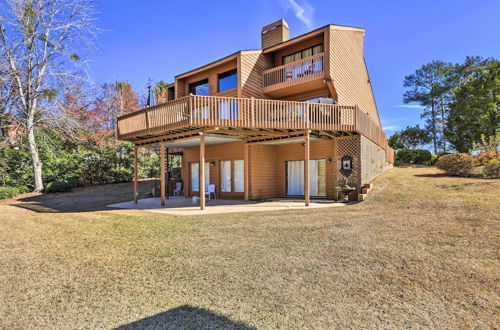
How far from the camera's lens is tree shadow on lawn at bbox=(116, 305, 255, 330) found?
8.66ft

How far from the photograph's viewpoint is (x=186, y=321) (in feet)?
8.96

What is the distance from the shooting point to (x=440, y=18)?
1505 cm

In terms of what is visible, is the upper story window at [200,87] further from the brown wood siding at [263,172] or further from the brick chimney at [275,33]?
the brown wood siding at [263,172]

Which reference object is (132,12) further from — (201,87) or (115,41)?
(201,87)

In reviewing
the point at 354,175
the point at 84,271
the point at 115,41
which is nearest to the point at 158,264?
the point at 84,271

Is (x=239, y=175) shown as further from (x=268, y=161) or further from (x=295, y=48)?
(x=295, y=48)

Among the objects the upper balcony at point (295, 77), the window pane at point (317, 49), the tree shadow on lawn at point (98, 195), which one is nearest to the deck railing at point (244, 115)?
the upper balcony at point (295, 77)

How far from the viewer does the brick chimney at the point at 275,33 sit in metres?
15.3

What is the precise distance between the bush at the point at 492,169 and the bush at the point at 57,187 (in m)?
20.8

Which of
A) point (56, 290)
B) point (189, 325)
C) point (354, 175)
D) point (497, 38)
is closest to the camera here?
point (189, 325)

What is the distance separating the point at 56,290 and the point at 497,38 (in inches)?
1231

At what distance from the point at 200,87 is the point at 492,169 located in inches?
552

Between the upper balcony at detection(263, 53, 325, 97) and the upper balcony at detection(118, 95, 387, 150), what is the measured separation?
2599 mm

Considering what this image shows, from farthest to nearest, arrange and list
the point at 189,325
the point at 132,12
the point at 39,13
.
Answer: the point at 39,13
the point at 132,12
the point at 189,325
